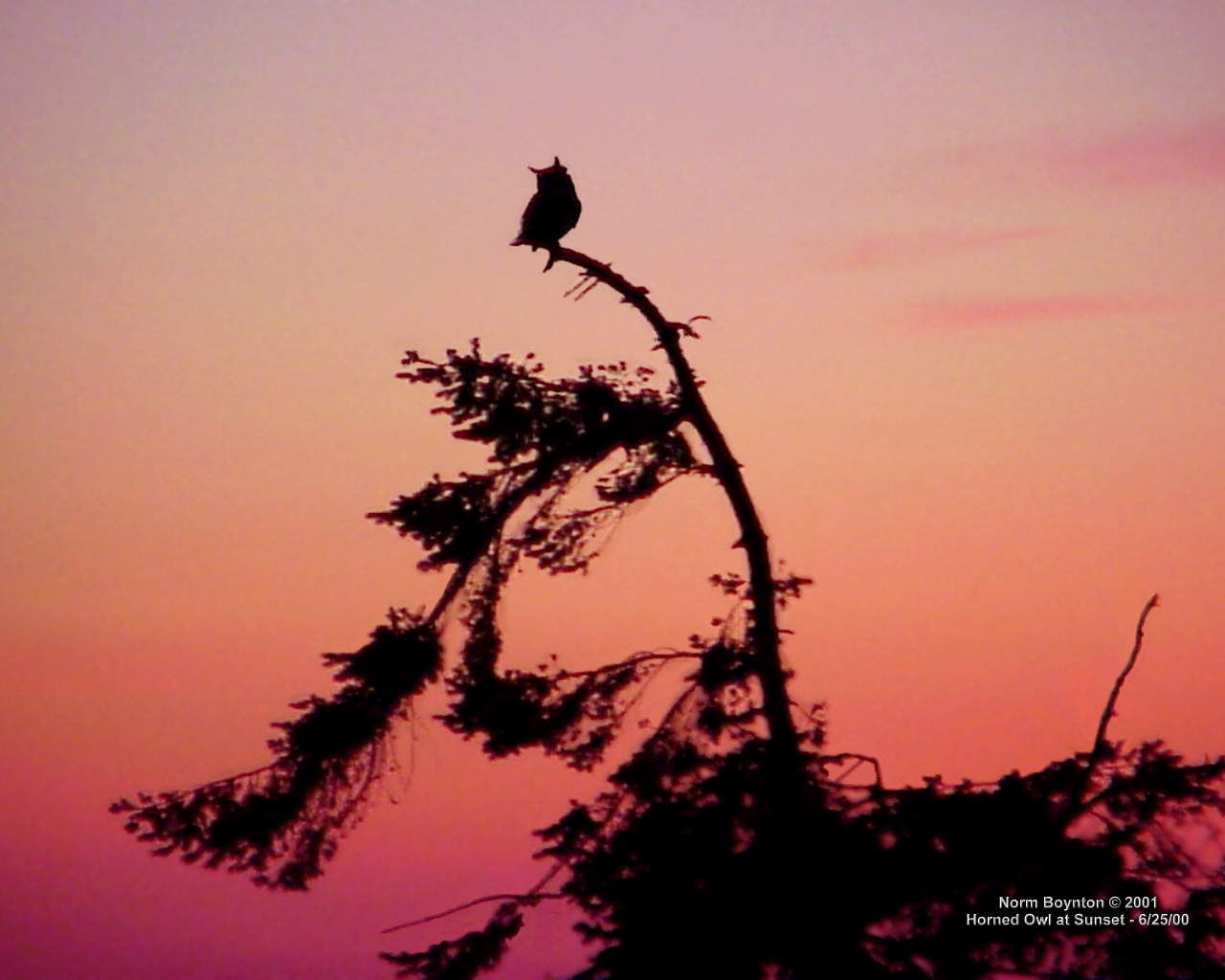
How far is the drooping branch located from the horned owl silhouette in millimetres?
139

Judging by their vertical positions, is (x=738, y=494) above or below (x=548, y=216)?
below

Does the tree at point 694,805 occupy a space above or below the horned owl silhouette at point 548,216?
below

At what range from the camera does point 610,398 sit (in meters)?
15.4

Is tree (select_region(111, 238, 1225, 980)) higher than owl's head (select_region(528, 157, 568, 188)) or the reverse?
the reverse

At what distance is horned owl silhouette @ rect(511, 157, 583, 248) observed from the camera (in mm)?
15227

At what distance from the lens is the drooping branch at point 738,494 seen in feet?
49.4

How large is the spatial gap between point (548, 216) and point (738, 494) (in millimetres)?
2474

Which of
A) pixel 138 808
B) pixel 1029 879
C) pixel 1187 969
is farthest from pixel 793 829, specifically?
pixel 138 808

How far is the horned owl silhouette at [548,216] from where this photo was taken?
599 inches

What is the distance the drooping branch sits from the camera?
49.4ft

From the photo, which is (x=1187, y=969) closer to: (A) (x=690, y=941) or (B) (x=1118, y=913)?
(B) (x=1118, y=913)

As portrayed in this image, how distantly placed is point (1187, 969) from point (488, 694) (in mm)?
5296

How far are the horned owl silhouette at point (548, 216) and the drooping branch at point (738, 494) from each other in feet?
0.46

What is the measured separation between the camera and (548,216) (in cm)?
1524
